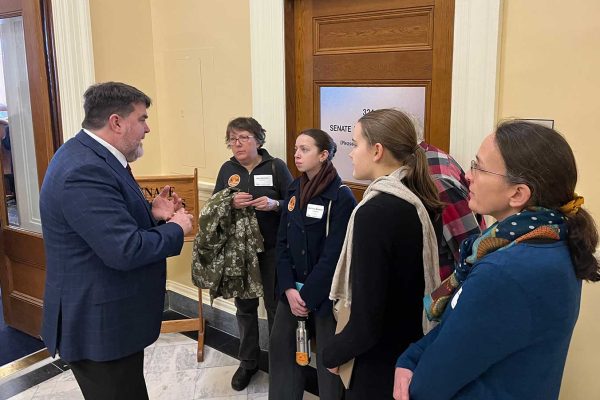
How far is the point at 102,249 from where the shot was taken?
1613mm

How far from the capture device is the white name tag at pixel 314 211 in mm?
2258

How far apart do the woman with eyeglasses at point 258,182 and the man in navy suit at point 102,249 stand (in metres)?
0.92

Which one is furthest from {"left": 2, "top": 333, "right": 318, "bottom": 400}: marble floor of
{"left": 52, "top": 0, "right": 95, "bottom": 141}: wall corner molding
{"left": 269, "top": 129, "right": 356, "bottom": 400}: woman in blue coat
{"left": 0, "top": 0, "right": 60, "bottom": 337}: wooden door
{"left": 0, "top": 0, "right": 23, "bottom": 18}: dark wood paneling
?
{"left": 0, "top": 0, "right": 23, "bottom": 18}: dark wood paneling

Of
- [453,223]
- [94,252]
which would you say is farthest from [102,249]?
[453,223]

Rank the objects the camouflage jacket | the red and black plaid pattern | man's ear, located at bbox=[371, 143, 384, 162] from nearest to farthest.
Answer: man's ear, located at bbox=[371, 143, 384, 162] < the red and black plaid pattern < the camouflage jacket

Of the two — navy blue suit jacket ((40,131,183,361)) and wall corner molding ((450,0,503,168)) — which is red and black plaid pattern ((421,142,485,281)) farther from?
navy blue suit jacket ((40,131,183,361))

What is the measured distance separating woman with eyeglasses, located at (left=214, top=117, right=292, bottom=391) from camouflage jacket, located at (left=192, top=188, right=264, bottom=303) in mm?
71

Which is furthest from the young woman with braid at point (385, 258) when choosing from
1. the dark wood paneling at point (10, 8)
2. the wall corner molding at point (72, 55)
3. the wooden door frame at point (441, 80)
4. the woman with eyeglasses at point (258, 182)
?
the dark wood paneling at point (10, 8)

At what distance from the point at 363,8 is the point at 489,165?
1.77m

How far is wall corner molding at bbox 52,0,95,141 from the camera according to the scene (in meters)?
3.20

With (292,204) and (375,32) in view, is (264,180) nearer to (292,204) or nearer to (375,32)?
(292,204)

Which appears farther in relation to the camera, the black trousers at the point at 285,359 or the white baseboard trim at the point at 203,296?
the white baseboard trim at the point at 203,296

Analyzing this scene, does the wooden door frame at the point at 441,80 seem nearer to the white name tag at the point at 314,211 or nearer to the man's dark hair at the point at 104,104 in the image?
the white name tag at the point at 314,211

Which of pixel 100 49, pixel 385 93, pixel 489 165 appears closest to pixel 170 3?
pixel 100 49
